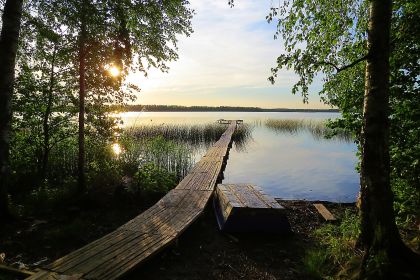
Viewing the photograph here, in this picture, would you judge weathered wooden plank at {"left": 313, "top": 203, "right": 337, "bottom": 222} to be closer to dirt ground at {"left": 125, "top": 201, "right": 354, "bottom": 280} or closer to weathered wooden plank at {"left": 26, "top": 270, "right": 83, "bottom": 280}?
dirt ground at {"left": 125, "top": 201, "right": 354, "bottom": 280}

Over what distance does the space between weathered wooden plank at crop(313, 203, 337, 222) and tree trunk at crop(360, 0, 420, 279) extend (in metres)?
3.57

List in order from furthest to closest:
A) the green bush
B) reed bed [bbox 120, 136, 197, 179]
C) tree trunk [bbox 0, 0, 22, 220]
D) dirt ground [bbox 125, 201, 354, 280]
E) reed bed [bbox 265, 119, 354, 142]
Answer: reed bed [bbox 265, 119, 354, 142] → reed bed [bbox 120, 136, 197, 179] → the green bush → tree trunk [bbox 0, 0, 22, 220] → dirt ground [bbox 125, 201, 354, 280]

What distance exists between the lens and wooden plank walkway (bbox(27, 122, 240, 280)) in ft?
14.7

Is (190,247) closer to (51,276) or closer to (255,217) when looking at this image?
(255,217)

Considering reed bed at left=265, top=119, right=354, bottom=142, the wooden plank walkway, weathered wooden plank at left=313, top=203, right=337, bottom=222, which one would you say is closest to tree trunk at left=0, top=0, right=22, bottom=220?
the wooden plank walkway

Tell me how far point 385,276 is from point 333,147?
2437 cm

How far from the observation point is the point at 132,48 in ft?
30.0

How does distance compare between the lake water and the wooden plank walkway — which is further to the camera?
the lake water

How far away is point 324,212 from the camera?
27.9ft

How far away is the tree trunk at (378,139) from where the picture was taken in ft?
14.0

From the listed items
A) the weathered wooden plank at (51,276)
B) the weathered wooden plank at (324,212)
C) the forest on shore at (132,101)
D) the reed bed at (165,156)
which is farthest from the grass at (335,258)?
the reed bed at (165,156)

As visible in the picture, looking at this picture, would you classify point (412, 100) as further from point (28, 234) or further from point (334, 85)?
point (28, 234)

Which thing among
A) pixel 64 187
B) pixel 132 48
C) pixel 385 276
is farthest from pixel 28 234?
pixel 385 276

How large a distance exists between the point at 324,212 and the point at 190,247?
13.1ft
